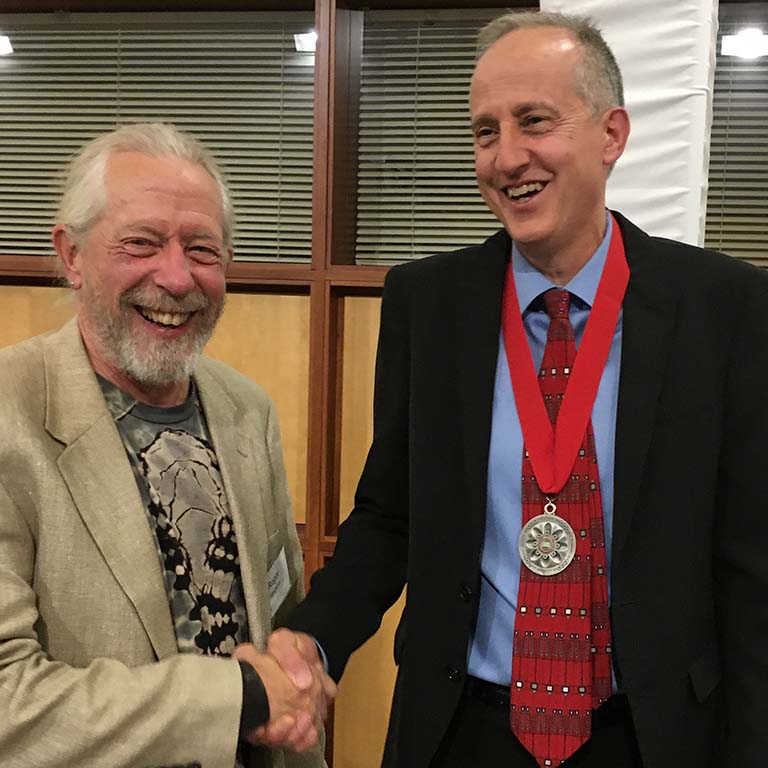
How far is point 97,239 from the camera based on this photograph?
1564 mm

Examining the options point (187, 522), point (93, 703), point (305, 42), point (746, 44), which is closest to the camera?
point (93, 703)

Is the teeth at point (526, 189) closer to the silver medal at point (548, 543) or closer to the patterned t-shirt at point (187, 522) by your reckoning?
the silver medal at point (548, 543)

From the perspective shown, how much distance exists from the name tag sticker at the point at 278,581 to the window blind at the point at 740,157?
1939 millimetres

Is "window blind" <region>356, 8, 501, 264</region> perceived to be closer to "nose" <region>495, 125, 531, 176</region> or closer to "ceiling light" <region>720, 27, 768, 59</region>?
"ceiling light" <region>720, 27, 768, 59</region>

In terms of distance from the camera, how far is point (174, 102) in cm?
316

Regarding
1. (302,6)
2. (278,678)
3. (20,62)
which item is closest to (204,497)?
(278,678)

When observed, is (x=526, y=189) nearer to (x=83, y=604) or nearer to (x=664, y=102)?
(x=664, y=102)

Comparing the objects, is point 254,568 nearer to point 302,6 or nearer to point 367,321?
point 367,321

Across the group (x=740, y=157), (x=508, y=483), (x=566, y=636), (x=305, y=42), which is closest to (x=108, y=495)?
(x=508, y=483)

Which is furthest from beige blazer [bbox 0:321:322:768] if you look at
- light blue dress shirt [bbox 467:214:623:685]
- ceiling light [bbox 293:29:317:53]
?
ceiling light [bbox 293:29:317:53]

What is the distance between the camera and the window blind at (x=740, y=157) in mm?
2963

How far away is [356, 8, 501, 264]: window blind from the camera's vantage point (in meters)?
3.06

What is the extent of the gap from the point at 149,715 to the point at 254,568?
0.34 metres

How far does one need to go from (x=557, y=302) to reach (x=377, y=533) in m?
0.56
